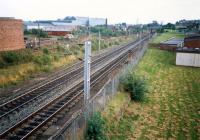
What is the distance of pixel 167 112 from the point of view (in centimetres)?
2059

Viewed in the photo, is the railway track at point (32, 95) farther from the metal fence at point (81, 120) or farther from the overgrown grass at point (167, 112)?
the overgrown grass at point (167, 112)

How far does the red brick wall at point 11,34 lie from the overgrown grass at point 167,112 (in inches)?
747

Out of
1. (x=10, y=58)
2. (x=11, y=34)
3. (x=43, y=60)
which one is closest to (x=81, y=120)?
(x=10, y=58)

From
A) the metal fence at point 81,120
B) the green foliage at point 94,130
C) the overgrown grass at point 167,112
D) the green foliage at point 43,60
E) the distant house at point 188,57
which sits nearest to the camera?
the metal fence at point 81,120

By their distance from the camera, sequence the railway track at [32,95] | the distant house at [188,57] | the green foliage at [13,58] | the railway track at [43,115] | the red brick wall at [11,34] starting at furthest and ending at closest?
the distant house at [188,57] → the red brick wall at [11,34] → the green foliage at [13,58] → the railway track at [32,95] → the railway track at [43,115]

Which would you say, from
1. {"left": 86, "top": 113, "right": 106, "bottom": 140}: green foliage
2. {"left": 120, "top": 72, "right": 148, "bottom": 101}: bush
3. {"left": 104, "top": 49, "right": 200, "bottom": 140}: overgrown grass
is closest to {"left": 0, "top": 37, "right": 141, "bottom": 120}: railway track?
{"left": 86, "top": 113, "right": 106, "bottom": 140}: green foliage

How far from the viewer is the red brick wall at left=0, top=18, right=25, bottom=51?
3491cm

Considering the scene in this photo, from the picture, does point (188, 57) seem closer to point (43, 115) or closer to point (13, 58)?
point (13, 58)

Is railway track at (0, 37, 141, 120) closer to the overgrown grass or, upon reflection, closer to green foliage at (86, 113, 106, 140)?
green foliage at (86, 113, 106, 140)

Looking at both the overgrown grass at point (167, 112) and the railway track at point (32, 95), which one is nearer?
the overgrown grass at point (167, 112)

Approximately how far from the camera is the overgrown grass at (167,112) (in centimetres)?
1666

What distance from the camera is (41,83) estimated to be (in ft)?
85.7

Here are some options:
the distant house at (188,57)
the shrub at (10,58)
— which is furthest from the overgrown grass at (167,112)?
the shrub at (10,58)

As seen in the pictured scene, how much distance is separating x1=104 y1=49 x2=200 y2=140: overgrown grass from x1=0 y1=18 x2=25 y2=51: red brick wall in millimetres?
18965
